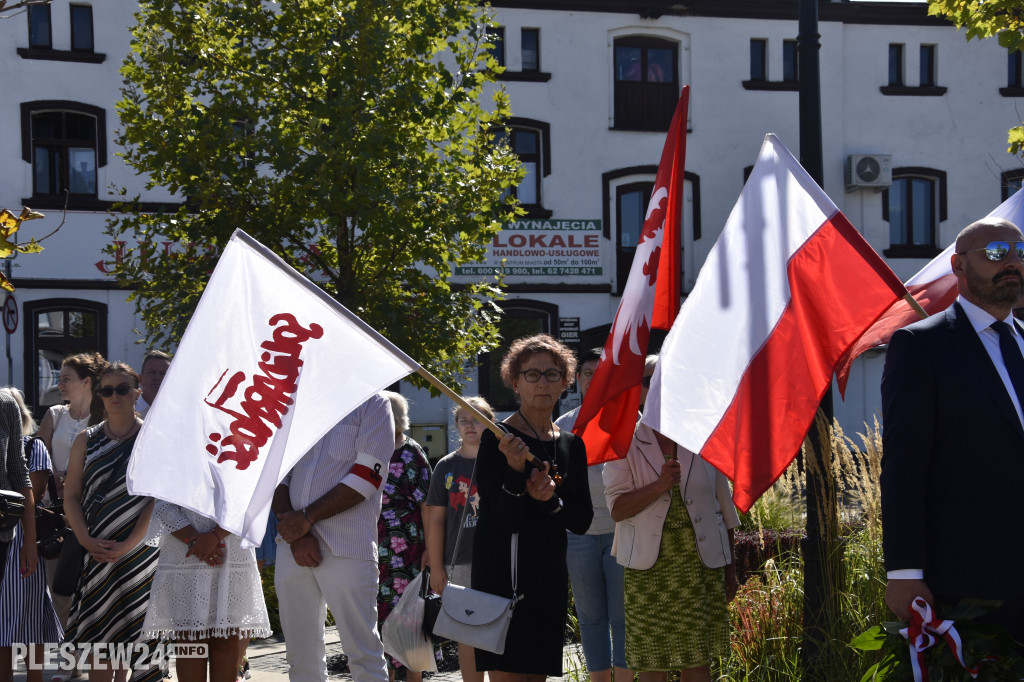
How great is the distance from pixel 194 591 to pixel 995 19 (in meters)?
6.27

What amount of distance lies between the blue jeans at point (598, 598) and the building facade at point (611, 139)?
13.6 metres

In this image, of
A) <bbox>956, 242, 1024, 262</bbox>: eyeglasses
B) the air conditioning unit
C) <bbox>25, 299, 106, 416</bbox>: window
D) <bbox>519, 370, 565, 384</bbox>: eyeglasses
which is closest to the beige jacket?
<bbox>519, 370, 565, 384</bbox>: eyeglasses

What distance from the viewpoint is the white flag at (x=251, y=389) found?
4145 mm

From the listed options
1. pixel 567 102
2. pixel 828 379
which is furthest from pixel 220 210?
pixel 567 102

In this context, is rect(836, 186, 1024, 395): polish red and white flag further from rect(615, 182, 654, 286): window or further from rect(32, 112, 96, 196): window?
rect(32, 112, 96, 196): window

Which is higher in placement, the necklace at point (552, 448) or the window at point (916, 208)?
the window at point (916, 208)

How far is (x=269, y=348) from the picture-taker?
4.29m

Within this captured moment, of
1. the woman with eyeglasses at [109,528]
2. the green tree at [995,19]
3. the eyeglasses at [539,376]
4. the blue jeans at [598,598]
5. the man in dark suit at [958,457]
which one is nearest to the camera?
the man in dark suit at [958,457]

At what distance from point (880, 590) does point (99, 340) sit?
16.9m

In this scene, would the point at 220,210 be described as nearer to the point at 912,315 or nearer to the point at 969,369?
the point at 912,315

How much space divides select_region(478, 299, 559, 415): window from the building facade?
4 cm

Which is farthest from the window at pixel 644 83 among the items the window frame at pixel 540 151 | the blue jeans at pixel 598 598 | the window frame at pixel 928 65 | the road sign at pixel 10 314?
the blue jeans at pixel 598 598

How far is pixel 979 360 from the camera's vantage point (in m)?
3.50

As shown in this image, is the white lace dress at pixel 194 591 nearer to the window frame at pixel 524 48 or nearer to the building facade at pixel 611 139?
the building facade at pixel 611 139
